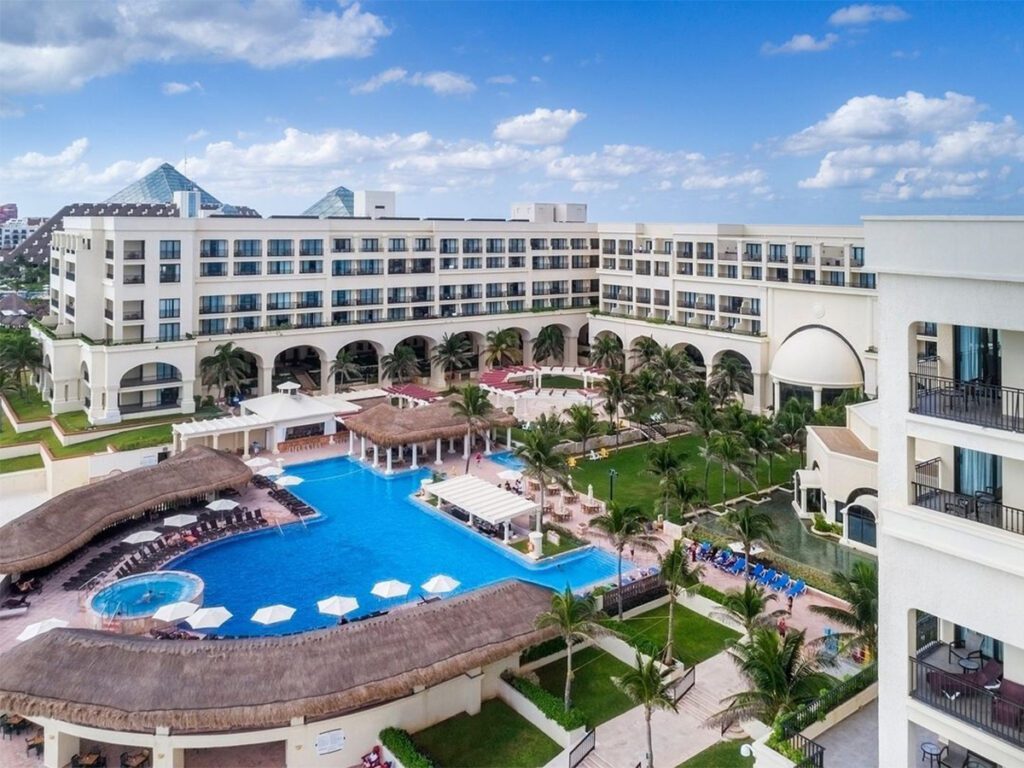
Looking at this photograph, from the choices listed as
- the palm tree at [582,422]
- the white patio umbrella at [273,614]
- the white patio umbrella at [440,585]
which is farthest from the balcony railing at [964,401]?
the palm tree at [582,422]

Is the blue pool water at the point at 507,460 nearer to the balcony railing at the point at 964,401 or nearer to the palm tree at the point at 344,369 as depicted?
the palm tree at the point at 344,369

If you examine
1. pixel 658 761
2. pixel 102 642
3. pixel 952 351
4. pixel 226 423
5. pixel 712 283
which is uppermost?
pixel 712 283

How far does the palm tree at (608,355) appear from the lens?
64.4 m

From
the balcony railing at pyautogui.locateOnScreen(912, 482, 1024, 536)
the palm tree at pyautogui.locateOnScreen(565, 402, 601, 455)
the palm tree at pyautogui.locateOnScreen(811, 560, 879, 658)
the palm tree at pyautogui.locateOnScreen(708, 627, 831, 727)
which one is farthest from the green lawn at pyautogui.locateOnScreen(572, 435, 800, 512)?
the balcony railing at pyautogui.locateOnScreen(912, 482, 1024, 536)

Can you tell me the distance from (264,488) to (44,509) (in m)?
11.1

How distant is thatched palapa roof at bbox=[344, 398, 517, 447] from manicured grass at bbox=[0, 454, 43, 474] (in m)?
18.0

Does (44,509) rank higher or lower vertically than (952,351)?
lower

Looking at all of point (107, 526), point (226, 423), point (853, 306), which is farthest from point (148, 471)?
point (853, 306)

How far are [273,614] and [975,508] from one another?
20981 mm

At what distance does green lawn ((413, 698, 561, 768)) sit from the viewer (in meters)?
20.3

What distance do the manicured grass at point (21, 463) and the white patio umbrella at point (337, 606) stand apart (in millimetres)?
27913

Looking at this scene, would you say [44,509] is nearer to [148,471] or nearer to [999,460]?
[148,471]

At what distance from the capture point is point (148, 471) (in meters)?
36.8

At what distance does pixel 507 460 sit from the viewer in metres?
46.9
